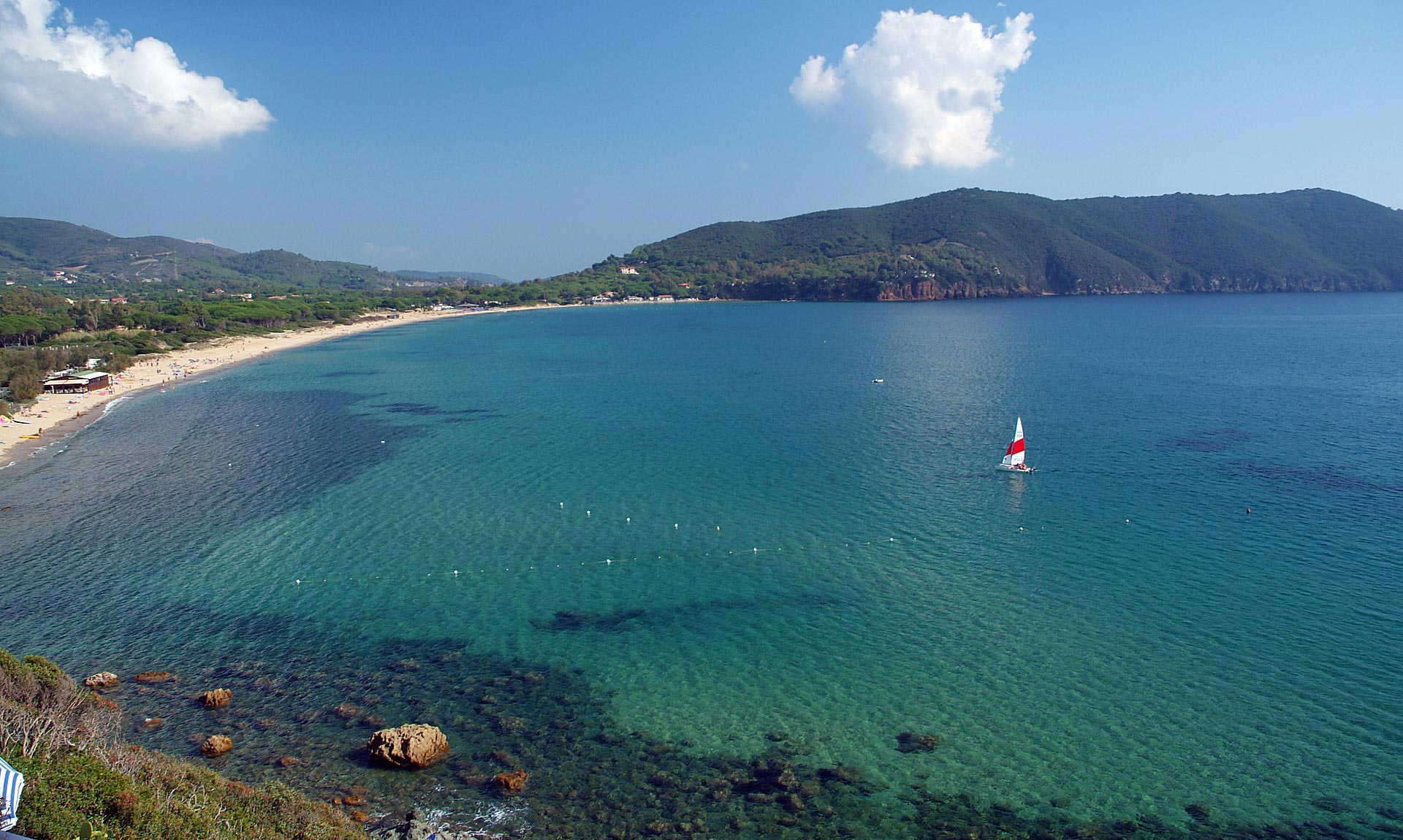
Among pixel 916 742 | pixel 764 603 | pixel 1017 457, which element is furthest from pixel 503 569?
pixel 1017 457

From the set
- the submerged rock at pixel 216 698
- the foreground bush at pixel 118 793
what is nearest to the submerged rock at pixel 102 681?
the submerged rock at pixel 216 698

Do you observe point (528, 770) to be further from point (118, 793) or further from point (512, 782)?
point (118, 793)

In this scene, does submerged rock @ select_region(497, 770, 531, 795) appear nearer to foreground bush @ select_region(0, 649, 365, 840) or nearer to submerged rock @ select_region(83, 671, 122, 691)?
foreground bush @ select_region(0, 649, 365, 840)

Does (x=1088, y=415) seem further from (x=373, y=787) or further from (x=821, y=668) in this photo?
(x=373, y=787)

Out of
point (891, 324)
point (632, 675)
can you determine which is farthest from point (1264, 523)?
point (891, 324)

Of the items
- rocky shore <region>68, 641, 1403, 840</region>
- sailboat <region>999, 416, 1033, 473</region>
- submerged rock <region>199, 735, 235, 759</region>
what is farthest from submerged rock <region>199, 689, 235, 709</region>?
sailboat <region>999, 416, 1033, 473</region>

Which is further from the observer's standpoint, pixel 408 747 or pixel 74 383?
pixel 74 383
